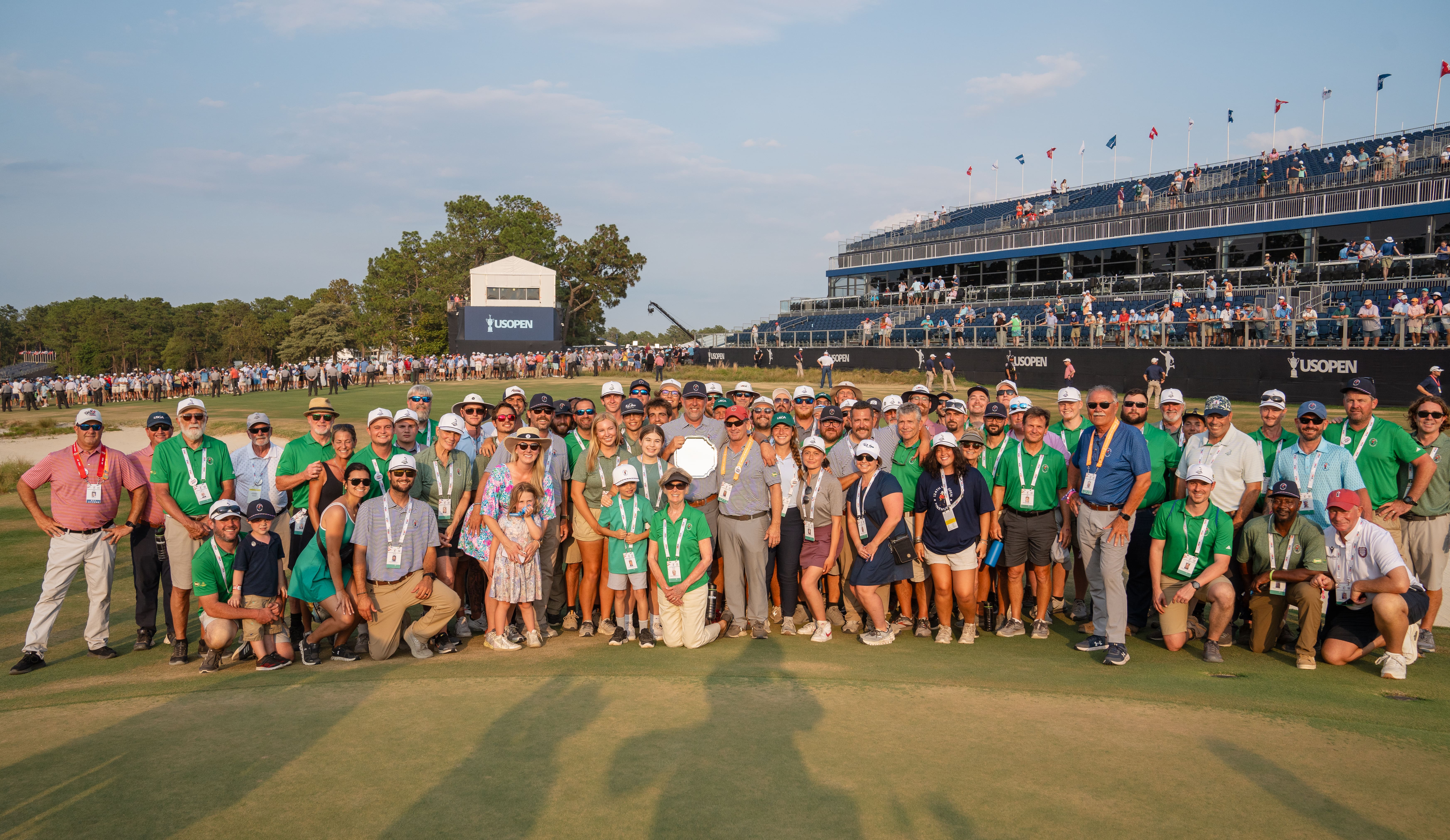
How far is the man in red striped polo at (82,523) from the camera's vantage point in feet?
22.4

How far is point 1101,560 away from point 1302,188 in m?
39.2

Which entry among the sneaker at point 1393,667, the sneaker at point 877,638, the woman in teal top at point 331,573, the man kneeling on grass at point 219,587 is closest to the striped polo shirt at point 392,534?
the woman in teal top at point 331,573

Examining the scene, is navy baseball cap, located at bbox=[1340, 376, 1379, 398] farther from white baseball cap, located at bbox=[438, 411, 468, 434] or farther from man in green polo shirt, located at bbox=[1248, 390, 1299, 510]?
white baseball cap, located at bbox=[438, 411, 468, 434]

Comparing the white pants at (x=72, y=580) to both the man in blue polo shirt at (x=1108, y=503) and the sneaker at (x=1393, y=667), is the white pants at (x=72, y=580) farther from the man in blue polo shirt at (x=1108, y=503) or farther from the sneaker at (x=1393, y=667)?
the sneaker at (x=1393, y=667)

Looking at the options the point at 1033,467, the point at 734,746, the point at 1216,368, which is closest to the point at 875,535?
the point at 1033,467

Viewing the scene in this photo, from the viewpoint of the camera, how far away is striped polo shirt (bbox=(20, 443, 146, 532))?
6.93 metres

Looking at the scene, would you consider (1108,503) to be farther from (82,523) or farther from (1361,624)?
(82,523)

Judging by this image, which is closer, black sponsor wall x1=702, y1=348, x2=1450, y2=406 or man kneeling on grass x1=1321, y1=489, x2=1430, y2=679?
man kneeling on grass x1=1321, y1=489, x2=1430, y2=679

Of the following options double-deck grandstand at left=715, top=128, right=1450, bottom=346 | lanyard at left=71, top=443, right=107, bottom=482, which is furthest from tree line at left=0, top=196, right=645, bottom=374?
lanyard at left=71, top=443, right=107, bottom=482

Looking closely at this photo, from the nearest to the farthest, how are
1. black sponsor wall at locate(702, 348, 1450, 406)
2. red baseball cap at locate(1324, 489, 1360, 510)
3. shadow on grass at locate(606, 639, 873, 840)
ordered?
shadow on grass at locate(606, 639, 873, 840), red baseball cap at locate(1324, 489, 1360, 510), black sponsor wall at locate(702, 348, 1450, 406)

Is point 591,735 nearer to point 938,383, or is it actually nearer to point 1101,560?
point 1101,560

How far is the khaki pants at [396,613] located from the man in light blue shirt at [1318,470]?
7.07m

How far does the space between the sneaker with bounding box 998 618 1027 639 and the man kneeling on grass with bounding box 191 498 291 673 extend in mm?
6107

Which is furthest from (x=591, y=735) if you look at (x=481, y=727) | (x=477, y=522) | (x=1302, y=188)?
(x=1302, y=188)
